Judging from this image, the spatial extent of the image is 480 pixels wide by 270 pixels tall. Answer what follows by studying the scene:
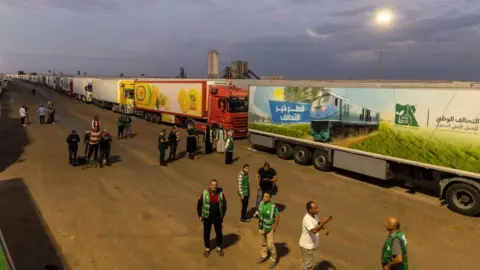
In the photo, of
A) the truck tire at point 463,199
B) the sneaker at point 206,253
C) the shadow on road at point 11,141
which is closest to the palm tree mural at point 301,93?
the truck tire at point 463,199

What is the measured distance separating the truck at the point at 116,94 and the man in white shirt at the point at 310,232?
33.4m

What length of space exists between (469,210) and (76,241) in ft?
36.9

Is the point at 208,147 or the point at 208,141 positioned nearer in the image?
the point at 208,141

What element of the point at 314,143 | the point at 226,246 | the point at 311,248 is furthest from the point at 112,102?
the point at 311,248

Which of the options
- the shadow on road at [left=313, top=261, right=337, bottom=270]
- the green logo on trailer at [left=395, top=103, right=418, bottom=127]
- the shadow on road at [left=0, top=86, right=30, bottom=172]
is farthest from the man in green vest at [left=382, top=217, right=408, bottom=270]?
the shadow on road at [left=0, top=86, right=30, bottom=172]

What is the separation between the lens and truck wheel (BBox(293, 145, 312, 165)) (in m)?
17.9

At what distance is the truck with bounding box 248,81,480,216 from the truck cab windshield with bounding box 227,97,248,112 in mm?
4111

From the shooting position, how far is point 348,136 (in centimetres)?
1557

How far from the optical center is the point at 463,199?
12.0 m

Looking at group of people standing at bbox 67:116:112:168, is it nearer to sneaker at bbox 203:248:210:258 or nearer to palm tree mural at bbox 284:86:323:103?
palm tree mural at bbox 284:86:323:103

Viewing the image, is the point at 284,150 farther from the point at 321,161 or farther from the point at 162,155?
the point at 162,155

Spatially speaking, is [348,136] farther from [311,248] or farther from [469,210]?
[311,248]

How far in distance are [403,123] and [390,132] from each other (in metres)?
0.61

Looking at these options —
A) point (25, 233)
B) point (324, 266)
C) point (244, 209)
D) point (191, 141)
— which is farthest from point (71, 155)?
point (324, 266)
